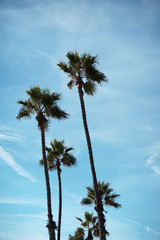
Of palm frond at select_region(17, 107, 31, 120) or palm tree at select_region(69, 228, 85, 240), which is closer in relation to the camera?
palm frond at select_region(17, 107, 31, 120)

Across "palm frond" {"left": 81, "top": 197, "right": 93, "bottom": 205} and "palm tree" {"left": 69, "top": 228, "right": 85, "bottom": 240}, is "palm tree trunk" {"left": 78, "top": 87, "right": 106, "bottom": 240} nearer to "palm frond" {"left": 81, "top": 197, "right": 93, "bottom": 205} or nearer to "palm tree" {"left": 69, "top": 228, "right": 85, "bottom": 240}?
"palm frond" {"left": 81, "top": 197, "right": 93, "bottom": 205}

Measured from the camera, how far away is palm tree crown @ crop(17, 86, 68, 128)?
18594 mm

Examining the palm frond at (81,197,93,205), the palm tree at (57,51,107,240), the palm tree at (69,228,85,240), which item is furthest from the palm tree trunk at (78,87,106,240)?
the palm tree at (69,228,85,240)

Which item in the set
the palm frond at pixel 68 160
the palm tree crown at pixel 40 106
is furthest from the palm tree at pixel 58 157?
the palm tree crown at pixel 40 106

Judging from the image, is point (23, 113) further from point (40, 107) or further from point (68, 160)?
point (68, 160)

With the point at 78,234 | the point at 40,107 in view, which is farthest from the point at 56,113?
the point at 78,234

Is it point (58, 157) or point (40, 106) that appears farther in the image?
point (58, 157)

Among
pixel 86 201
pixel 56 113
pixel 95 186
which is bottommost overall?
pixel 95 186

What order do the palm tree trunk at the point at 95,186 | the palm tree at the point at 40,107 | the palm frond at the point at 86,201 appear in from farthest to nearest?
1. the palm frond at the point at 86,201
2. the palm tree at the point at 40,107
3. the palm tree trunk at the point at 95,186

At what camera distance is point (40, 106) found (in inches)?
744

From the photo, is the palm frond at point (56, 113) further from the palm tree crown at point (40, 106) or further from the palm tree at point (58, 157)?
the palm tree at point (58, 157)

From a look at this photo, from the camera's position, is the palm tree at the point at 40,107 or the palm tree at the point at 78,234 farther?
the palm tree at the point at 78,234

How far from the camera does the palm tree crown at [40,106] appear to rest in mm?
18594

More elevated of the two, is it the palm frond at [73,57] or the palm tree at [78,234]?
the palm frond at [73,57]
